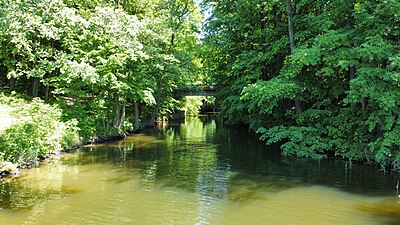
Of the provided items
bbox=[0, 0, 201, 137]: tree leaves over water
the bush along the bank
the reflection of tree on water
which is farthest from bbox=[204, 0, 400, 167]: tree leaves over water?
the bush along the bank

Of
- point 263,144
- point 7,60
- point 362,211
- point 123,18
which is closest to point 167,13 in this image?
point 123,18

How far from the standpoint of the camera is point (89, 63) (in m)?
15.6

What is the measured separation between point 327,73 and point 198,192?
645cm

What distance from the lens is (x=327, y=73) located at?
10.8m

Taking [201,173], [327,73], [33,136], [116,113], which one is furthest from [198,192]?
[116,113]

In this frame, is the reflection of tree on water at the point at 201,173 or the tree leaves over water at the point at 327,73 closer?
the reflection of tree on water at the point at 201,173

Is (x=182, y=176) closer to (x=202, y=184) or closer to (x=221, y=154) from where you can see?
(x=202, y=184)

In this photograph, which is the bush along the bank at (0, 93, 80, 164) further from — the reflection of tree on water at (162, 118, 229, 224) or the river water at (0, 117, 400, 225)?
the reflection of tree on water at (162, 118, 229, 224)

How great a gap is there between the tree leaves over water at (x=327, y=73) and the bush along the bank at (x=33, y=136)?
7.51 m

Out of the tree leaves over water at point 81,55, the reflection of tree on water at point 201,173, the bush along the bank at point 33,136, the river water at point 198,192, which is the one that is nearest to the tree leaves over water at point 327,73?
the river water at point 198,192

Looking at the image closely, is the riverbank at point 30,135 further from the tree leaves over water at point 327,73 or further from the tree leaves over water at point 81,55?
the tree leaves over water at point 327,73

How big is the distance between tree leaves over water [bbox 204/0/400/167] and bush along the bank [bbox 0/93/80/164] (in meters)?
7.51

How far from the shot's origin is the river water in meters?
6.27

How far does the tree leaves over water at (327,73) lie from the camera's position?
9177 mm
